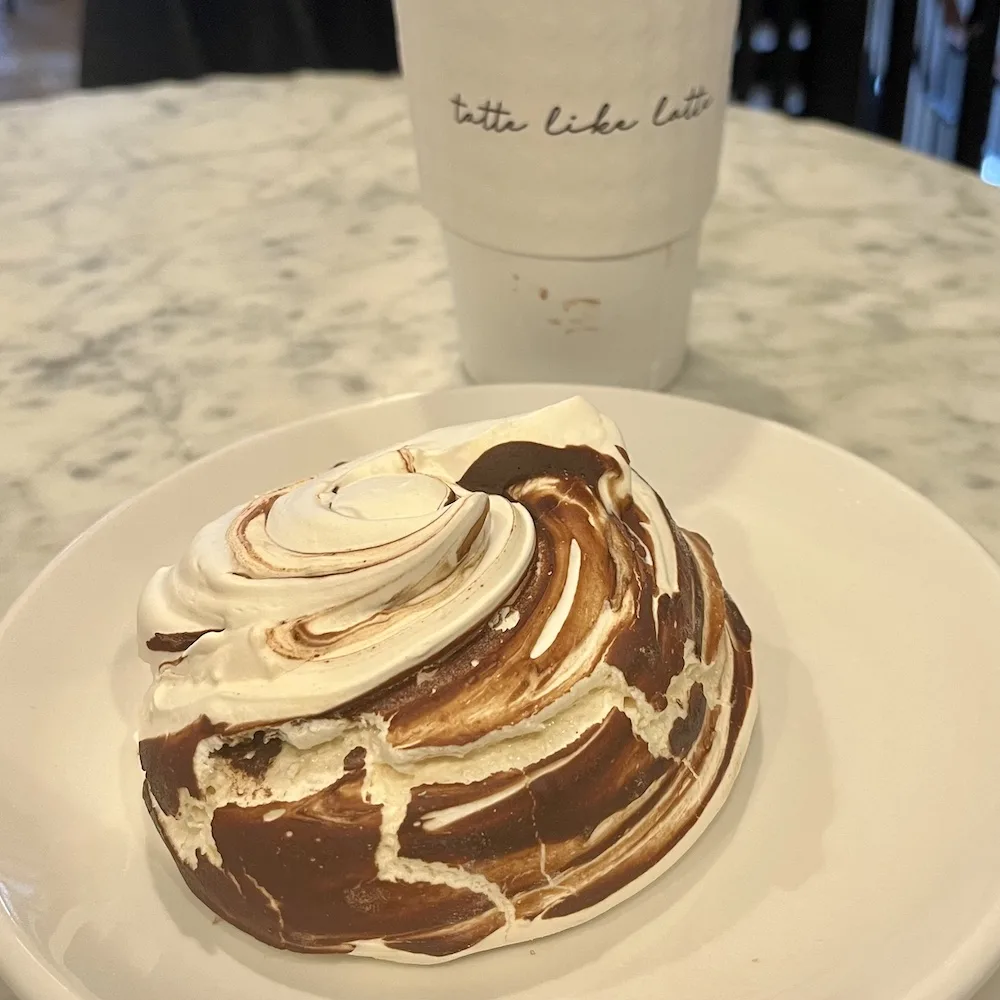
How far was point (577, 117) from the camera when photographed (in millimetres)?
674

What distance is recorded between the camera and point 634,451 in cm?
73

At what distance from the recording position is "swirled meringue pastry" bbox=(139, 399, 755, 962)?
46 cm

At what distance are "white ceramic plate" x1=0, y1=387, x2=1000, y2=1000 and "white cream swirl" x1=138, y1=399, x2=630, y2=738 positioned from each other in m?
0.08

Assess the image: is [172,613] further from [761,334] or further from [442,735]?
[761,334]

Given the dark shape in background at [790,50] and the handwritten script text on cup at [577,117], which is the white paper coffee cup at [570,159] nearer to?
the handwritten script text on cup at [577,117]

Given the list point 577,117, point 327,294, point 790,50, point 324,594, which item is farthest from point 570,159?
point 790,50

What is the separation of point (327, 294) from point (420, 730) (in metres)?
0.73

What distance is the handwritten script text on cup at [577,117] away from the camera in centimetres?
67

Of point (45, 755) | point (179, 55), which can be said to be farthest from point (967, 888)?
point (179, 55)

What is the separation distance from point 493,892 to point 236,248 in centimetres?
91

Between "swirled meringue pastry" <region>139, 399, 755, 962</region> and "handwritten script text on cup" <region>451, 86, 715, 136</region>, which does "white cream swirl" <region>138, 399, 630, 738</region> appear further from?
"handwritten script text on cup" <region>451, 86, 715, 136</region>


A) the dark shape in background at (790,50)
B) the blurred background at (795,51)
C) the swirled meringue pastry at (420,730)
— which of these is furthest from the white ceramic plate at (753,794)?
the dark shape in background at (790,50)

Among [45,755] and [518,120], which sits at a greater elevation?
[518,120]

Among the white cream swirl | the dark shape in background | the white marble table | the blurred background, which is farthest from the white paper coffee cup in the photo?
the dark shape in background
